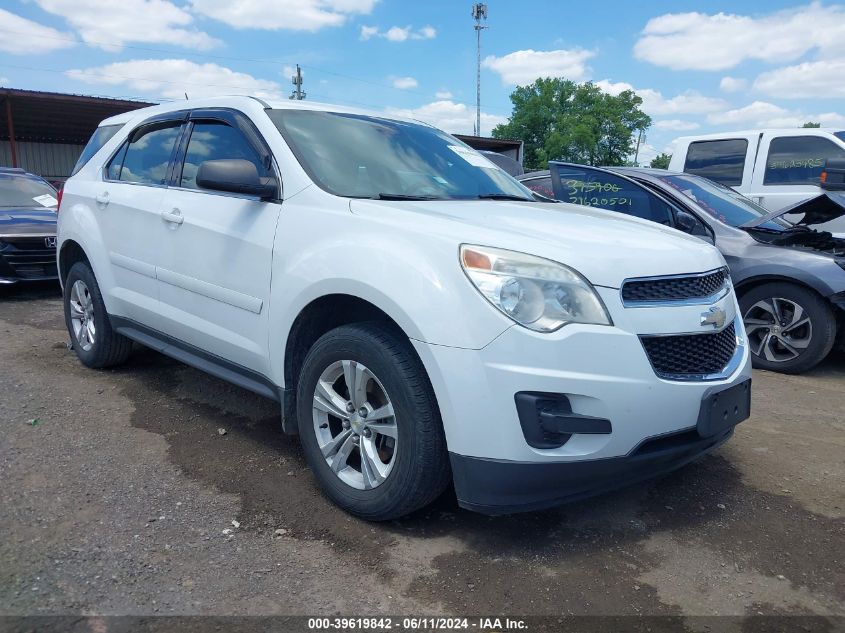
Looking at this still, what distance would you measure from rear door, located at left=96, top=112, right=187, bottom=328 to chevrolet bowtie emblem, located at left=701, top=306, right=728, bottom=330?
2.86 m

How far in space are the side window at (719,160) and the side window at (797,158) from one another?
336 mm

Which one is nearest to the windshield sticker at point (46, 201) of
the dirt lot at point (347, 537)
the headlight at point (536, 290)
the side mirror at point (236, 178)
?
the dirt lot at point (347, 537)

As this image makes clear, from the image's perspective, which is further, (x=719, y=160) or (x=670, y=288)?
(x=719, y=160)

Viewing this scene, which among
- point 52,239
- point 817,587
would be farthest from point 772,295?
point 52,239

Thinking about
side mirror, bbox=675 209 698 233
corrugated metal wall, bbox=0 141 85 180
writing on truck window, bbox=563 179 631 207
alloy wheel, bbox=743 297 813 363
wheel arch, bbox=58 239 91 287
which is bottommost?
alloy wheel, bbox=743 297 813 363

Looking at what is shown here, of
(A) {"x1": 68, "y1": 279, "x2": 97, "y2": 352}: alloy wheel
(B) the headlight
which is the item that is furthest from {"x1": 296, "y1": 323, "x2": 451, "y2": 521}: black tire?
(A) {"x1": 68, "y1": 279, "x2": 97, "y2": 352}: alloy wheel

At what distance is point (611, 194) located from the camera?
589 centimetres

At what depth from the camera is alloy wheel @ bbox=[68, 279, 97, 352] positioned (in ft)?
16.1

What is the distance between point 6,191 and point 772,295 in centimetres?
902

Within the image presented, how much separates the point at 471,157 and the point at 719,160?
19.3 feet

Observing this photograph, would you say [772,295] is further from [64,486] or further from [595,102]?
[595,102]

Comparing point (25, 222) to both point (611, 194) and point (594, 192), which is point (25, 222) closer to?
point (594, 192)

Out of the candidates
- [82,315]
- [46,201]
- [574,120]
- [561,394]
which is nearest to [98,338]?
[82,315]

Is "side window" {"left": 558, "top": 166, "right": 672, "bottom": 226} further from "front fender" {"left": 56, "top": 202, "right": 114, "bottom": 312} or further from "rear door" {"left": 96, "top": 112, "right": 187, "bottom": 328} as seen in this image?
"front fender" {"left": 56, "top": 202, "right": 114, "bottom": 312}
